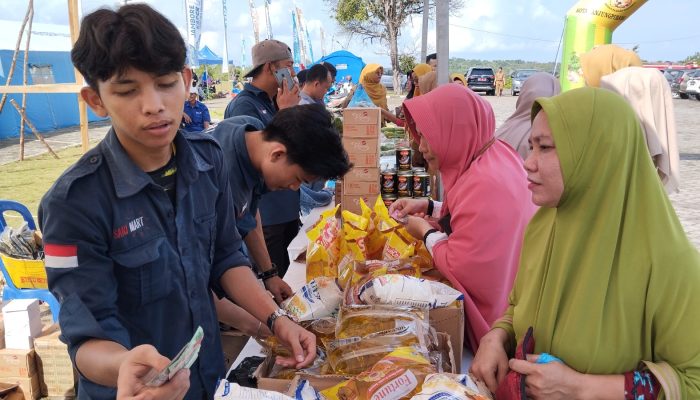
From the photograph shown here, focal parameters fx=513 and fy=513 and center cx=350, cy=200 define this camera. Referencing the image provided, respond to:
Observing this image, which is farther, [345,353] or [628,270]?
[345,353]

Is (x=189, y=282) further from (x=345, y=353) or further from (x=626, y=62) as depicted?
(x=626, y=62)

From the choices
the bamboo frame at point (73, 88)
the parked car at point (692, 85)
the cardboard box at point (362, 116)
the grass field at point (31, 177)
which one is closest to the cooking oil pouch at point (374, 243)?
the cardboard box at point (362, 116)

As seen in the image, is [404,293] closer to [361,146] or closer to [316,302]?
[316,302]

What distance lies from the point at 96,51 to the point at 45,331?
2978mm

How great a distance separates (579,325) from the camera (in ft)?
4.72

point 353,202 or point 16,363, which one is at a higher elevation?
point 353,202

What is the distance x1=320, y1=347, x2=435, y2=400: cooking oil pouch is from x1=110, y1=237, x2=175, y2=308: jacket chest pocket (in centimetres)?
52

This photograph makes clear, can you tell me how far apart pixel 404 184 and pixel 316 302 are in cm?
201

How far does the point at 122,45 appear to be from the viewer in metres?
1.18

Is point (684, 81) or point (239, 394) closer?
point (239, 394)

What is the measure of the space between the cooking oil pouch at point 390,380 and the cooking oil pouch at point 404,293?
1.03 feet

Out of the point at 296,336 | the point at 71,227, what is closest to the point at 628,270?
the point at 296,336

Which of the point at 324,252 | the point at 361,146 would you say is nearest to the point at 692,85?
the point at 361,146

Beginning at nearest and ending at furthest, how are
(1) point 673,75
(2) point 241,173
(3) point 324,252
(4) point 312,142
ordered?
(4) point 312,142 < (2) point 241,173 < (3) point 324,252 < (1) point 673,75
